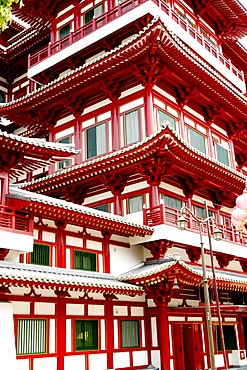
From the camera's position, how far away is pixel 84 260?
18797mm

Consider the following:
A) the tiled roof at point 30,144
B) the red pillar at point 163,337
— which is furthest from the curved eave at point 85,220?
the red pillar at point 163,337

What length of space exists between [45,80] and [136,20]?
7.22 metres

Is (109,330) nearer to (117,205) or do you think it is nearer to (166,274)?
(166,274)

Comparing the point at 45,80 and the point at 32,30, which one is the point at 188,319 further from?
the point at 32,30

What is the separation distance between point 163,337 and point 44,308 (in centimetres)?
563

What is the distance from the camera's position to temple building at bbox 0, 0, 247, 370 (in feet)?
52.7

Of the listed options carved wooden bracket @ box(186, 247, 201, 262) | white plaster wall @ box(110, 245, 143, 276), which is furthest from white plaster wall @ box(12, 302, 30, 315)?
carved wooden bracket @ box(186, 247, 201, 262)

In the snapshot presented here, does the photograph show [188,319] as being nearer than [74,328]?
No

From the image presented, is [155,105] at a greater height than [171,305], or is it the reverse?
[155,105]

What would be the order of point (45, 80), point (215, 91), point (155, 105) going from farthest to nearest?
1. point (45, 80)
2. point (215, 91)
3. point (155, 105)

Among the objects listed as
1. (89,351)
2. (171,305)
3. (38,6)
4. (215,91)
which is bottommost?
(89,351)

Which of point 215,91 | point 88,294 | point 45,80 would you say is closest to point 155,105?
point 215,91

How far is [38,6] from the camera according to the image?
1112 inches

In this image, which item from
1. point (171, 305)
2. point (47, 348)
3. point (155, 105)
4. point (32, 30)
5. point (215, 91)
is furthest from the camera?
point (32, 30)
